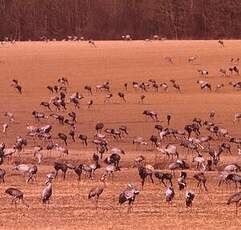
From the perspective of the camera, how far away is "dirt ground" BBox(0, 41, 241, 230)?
52.7ft

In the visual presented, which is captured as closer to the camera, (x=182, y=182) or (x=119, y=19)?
(x=182, y=182)

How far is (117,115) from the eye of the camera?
31.9m

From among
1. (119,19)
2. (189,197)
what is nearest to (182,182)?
(189,197)

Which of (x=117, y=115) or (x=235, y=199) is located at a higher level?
(x=117, y=115)

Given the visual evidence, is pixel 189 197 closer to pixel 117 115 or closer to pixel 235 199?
pixel 235 199

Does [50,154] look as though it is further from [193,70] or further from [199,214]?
[193,70]

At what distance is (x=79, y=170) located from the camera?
770 inches

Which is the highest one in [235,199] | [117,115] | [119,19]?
[119,19]

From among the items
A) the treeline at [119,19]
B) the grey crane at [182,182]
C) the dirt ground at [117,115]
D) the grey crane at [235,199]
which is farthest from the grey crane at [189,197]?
the treeline at [119,19]

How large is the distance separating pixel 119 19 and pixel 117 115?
65.6 meters

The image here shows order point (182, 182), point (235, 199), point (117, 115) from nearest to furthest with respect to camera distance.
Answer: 1. point (235, 199)
2. point (182, 182)
3. point (117, 115)

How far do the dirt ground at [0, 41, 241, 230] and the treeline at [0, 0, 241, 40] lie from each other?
25298mm

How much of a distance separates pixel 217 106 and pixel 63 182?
50.1 ft

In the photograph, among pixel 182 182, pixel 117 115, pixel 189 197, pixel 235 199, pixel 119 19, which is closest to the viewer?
pixel 235 199
